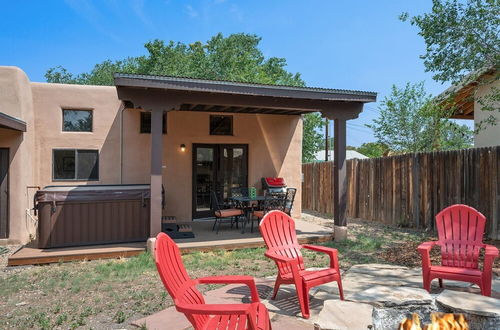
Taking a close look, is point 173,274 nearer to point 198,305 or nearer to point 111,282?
point 198,305

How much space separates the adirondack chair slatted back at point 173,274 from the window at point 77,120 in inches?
262

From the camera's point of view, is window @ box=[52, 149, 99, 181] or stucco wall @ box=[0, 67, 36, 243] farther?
window @ box=[52, 149, 99, 181]

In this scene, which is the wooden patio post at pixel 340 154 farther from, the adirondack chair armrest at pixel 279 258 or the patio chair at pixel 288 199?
the adirondack chair armrest at pixel 279 258

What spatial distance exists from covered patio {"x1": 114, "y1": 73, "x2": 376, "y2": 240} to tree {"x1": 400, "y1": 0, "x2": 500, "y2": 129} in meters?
1.32

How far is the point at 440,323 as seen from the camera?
7.53ft

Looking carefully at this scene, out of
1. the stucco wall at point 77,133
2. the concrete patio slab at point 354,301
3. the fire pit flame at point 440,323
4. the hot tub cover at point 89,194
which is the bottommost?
the concrete patio slab at point 354,301

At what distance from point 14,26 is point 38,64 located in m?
5.67

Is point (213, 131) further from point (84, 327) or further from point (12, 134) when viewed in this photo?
point (84, 327)

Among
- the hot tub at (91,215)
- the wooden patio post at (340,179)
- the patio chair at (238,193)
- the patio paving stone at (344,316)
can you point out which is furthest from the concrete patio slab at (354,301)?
the patio chair at (238,193)

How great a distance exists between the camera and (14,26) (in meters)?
23.4

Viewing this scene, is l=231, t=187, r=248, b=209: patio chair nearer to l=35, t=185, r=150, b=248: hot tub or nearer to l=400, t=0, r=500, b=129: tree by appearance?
l=35, t=185, r=150, b=248: hot tub

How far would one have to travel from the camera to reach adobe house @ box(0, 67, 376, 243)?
609 centimetres

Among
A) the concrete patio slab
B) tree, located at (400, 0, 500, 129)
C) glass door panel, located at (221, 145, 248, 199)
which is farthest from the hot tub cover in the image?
tree, located at (400, 0, 500, 129)

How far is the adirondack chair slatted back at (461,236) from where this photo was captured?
404 centimetres
